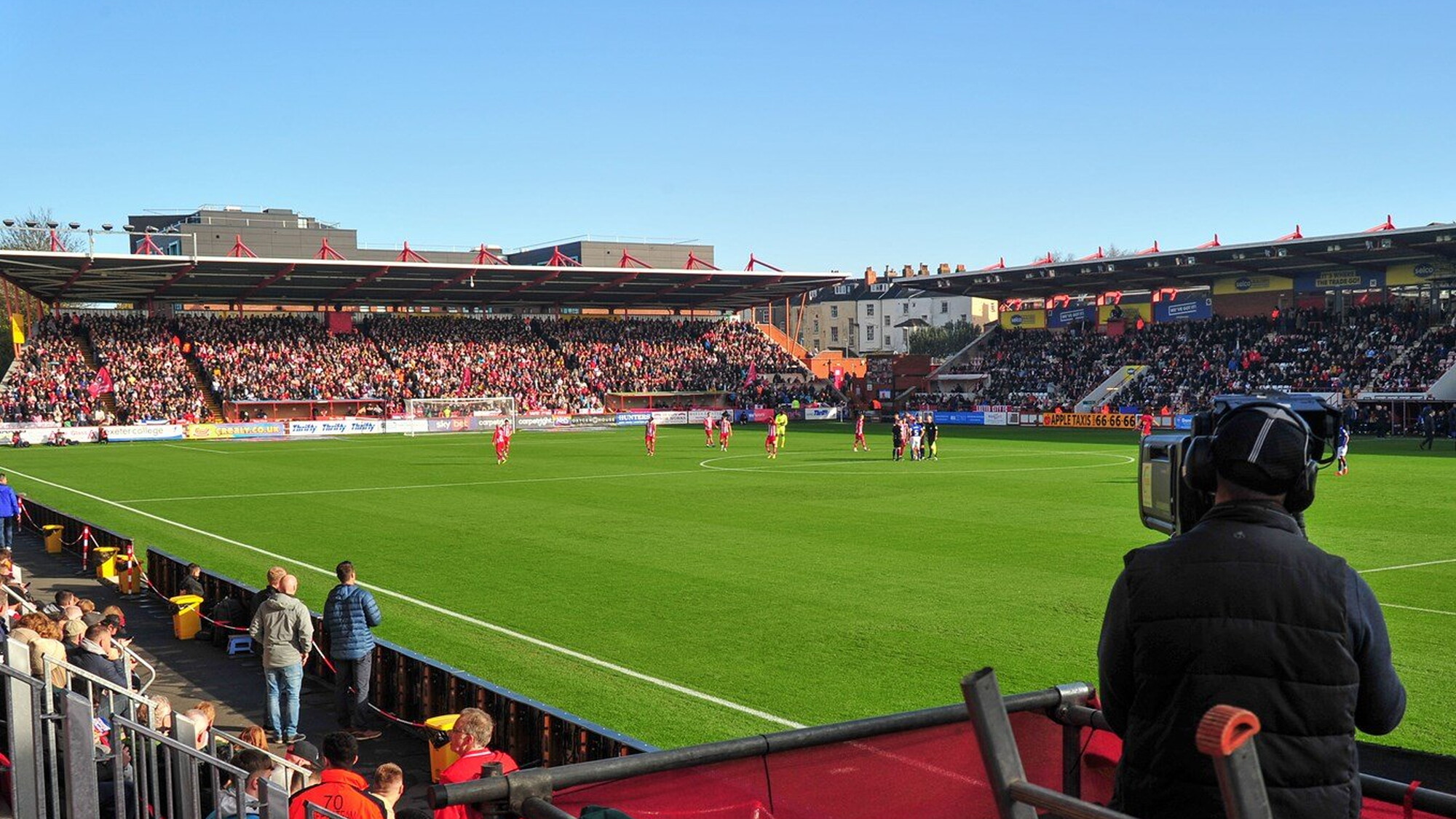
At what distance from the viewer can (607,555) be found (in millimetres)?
21938

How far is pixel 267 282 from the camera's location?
74750 millimetres

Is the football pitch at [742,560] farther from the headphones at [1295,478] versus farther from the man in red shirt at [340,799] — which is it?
the headphones at [1295,478]

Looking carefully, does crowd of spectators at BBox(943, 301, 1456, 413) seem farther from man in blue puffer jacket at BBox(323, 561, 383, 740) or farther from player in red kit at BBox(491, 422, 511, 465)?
man in blue puffer jacket at BBox(323, 561, 383, 740)

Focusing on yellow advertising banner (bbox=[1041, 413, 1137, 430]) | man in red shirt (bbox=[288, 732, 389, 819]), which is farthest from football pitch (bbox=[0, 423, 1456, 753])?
yellow advertising banner (bbox=[1041, 413, 1137, 430])

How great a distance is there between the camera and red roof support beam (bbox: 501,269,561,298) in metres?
78.9

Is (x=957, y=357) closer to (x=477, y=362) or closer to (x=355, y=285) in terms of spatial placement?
(x=477, y=362)

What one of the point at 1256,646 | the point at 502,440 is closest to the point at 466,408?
the point at 502,440

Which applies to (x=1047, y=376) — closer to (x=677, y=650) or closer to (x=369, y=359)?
(x=369, y=359)

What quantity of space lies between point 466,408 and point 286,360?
37.2ft

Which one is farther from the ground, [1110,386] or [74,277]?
[74,277]

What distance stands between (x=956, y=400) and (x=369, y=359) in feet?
122

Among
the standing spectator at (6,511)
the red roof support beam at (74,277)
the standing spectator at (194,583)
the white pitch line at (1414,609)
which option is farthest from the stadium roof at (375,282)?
the white pitch line at (1414,609)

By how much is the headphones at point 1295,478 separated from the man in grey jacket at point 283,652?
10555 millimetres

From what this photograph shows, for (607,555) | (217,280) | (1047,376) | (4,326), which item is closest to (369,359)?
(217,280)
